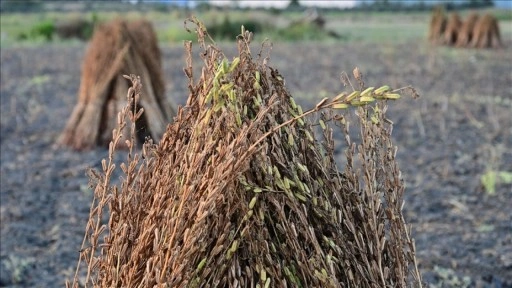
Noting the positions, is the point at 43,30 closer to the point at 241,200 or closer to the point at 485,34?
the point at 485,34

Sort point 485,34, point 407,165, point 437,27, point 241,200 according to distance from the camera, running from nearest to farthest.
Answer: point 241,200
point 407,165
point 485,34
point 437,27

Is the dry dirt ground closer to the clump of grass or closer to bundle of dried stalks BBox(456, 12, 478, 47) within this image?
the clump of grass

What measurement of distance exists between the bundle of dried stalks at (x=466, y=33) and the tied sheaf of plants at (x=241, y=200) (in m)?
21.6

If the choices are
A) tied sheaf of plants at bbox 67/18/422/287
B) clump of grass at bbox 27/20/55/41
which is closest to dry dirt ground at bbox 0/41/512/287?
tied sheaf of plants at bbox 67/18/422/287

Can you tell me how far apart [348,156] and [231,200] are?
1.50ft

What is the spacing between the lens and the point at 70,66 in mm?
15906

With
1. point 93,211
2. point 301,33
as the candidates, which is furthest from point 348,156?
point 301,33

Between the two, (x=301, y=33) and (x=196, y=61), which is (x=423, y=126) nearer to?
(x=196, y=61)

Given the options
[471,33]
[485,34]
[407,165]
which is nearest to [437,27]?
[471,33]

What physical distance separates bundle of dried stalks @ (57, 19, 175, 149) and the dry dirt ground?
26 centimetres

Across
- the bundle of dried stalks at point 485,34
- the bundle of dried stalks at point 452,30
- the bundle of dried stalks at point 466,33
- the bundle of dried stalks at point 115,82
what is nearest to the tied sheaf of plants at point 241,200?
the bundle of dried stalks at point 115,82

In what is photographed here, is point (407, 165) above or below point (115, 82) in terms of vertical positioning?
below

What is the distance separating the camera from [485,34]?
75.5 feet

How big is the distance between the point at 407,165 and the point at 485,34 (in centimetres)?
1616
